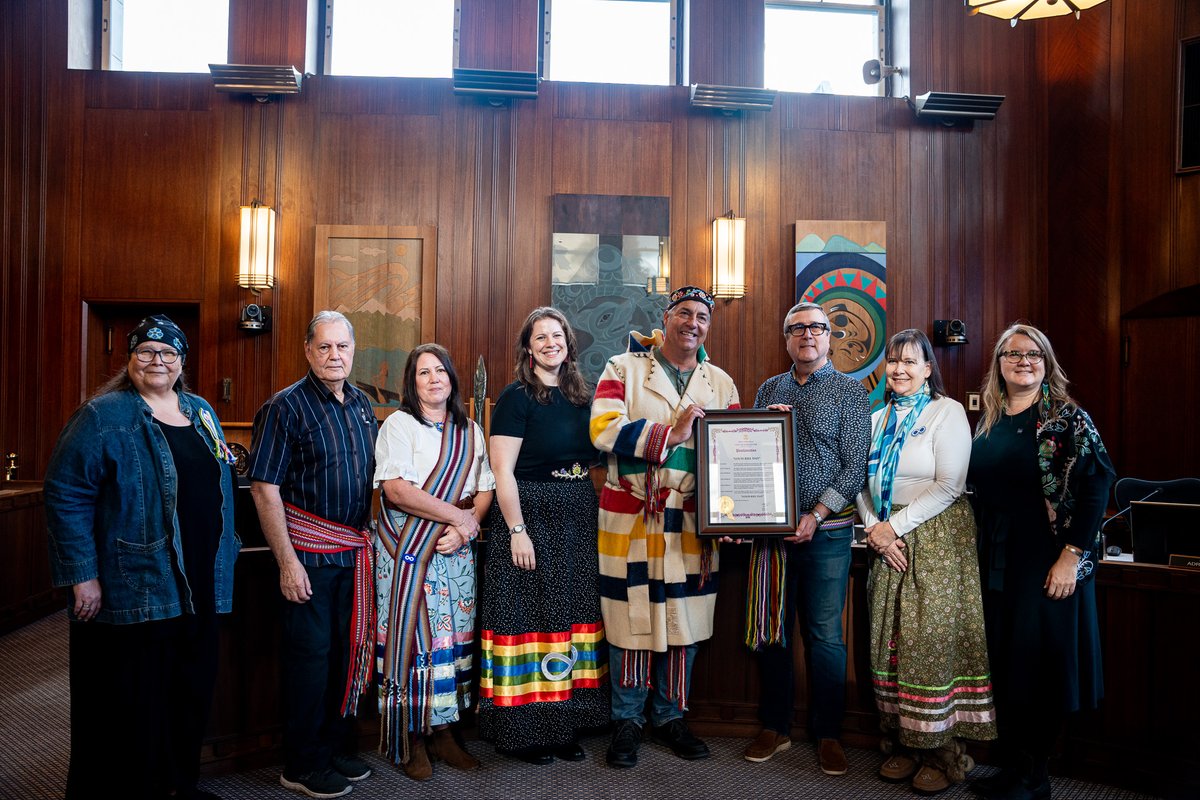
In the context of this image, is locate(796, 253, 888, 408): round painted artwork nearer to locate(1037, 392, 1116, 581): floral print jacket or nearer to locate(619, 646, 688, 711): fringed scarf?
locate(1037, 392, 1116, 581): floral print jacket

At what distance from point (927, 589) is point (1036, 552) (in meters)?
0.35

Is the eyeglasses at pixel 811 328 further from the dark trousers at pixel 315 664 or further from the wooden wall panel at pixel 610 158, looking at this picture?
the wooden wall panel at pixel 610 158

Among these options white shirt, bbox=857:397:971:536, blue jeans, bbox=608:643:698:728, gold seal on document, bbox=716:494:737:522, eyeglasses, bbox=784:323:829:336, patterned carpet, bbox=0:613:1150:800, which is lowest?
patterned carpet, bbox=0:613:1150:800

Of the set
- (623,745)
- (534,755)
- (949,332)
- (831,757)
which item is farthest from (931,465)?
(949,332)

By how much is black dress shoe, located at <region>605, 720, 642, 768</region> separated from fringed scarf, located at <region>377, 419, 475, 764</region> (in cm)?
67

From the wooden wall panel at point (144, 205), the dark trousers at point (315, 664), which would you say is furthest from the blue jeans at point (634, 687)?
the wooden wall panel at point (144, 205)

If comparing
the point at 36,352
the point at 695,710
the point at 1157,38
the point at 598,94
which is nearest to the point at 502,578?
the point at 695,710

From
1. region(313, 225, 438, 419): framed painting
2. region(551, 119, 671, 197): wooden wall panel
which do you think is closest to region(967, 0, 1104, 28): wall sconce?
region(551, 119, 671, 197): wooden wall panel

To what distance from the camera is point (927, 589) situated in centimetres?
252

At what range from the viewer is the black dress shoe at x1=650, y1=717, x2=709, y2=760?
2760mm

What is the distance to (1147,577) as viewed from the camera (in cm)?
256

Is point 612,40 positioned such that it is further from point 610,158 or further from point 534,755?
point 534,755

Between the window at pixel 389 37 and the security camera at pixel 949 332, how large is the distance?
14.4 ft

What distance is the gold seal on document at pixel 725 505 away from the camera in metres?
2.51
